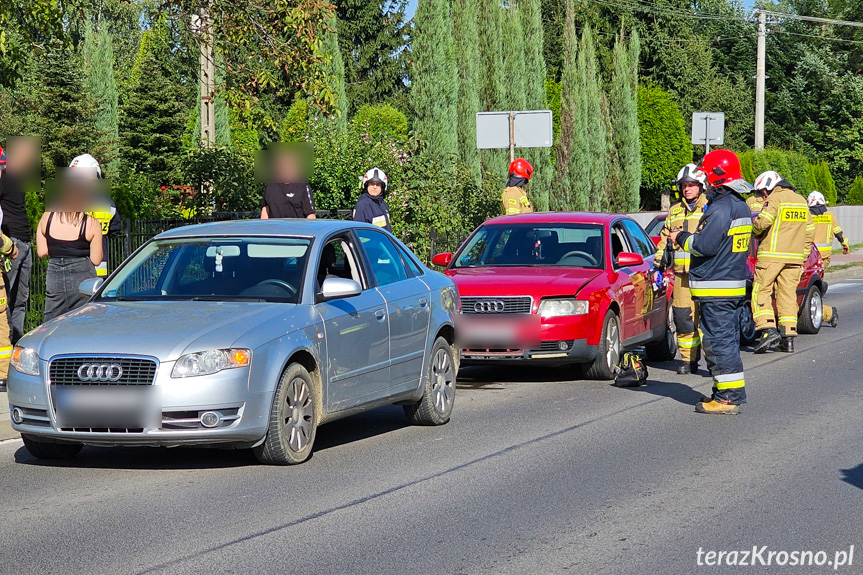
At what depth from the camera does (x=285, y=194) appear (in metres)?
14.8

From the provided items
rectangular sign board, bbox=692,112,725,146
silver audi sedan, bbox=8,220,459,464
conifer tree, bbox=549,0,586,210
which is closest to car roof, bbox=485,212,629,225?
silver audi sedan, bbox=8,220,459,464

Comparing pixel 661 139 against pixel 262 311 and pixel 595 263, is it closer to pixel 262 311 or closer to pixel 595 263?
pixel 595 263

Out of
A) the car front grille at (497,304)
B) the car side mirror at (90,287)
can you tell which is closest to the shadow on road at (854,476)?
the car front grille at (497,304)

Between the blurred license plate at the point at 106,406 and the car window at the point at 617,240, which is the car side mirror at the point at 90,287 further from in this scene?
the car window at the point at 617,240

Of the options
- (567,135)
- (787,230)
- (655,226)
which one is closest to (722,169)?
(787,230)

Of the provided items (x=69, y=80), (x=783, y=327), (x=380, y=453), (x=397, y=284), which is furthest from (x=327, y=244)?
(x=69, y=80)

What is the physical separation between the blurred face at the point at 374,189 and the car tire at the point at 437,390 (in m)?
4.78

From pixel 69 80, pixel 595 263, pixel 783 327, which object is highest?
pixel 69 80

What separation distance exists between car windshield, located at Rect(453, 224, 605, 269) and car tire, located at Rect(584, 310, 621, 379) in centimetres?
69

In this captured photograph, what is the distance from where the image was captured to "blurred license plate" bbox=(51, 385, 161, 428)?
7.20m

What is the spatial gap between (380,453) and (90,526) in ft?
8.14

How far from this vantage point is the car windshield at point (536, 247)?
1282 centimetres

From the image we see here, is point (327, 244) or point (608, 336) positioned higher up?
point (327, 244)

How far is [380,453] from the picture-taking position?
8.45 metres
